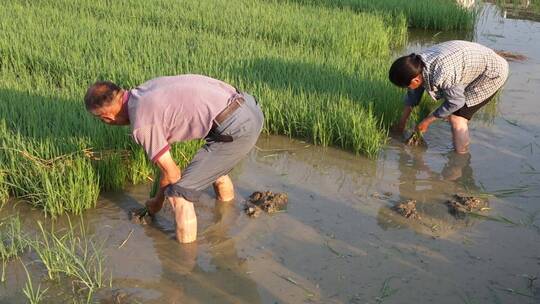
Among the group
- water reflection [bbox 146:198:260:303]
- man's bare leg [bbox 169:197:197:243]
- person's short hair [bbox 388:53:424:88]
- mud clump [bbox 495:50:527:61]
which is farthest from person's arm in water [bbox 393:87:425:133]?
mud clump [bbox 495:50:527:61]

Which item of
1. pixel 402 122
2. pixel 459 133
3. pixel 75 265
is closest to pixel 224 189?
pixel 75 265

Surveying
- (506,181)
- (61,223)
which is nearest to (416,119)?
(506,181)

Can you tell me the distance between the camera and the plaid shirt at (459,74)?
12.6ft

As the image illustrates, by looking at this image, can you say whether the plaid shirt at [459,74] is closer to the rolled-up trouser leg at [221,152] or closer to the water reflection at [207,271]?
the rolled-up trouser leg at [221,152]

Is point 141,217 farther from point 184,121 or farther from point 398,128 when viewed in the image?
point 398,128

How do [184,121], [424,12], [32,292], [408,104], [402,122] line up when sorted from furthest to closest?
1. [424,12]
2. [402,122]
3. [408,104]
4. [184,121]
5. [32,292]

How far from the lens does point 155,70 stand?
5004mm

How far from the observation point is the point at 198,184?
289cm

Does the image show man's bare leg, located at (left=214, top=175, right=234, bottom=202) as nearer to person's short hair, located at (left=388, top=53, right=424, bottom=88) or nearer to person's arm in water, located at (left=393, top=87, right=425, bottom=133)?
person's short hair, located at (left=388, top=53, right=424, bottom=88)

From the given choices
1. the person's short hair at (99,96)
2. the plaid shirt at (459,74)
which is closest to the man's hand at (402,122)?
the plaid shirt at (459,74)

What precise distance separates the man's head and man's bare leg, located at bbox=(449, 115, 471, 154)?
2642 millimetres

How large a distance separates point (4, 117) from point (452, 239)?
300 cm

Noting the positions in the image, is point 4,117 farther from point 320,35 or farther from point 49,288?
point 320,35

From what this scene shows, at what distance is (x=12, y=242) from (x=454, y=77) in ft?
9.82
